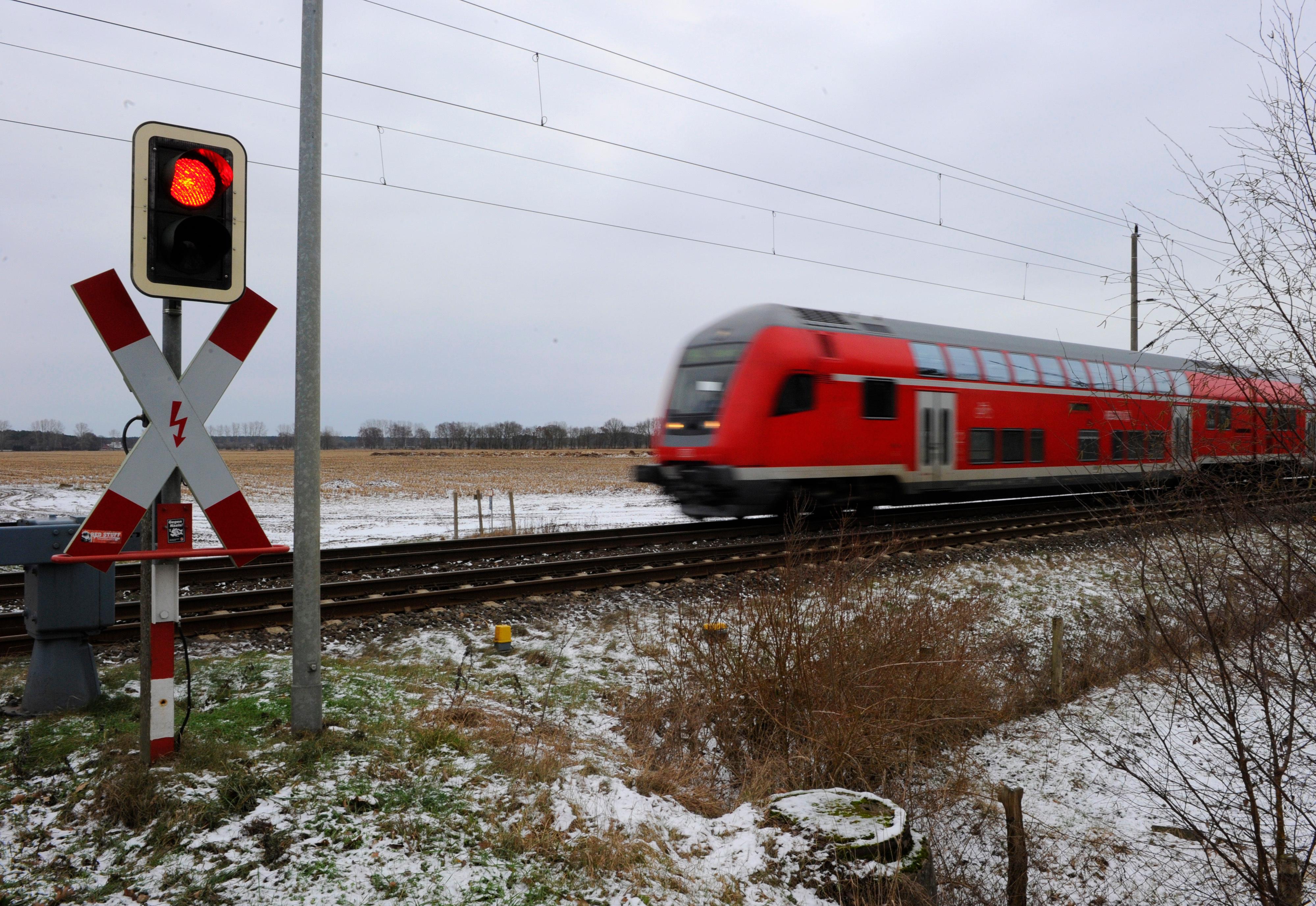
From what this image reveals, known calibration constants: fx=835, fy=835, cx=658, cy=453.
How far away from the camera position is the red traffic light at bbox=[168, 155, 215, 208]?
381 centimetres

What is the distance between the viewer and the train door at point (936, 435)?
14547mm

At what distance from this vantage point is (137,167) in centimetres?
373

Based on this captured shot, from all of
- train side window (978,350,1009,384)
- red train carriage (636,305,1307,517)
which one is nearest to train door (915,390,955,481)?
red train carriage (636,305,1307,517)

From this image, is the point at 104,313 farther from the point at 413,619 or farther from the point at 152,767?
the point at 413,619

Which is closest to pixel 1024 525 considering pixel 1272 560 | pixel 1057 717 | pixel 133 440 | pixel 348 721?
pixel 1057 717

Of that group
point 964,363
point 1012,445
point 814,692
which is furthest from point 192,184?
point 1012,445

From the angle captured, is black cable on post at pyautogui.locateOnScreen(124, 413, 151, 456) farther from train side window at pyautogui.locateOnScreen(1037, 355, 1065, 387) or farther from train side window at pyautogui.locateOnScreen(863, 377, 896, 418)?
train side window at pyautogui.locateOnScreen(1037, 355, 1065, 387)

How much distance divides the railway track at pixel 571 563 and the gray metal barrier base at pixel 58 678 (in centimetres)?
127

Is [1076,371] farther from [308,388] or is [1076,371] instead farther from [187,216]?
[187,216]

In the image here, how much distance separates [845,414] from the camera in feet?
43.6

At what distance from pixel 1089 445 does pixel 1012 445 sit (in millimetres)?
3047

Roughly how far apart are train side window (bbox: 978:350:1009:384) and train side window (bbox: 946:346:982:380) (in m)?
0.28

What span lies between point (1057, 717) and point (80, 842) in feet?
23.4

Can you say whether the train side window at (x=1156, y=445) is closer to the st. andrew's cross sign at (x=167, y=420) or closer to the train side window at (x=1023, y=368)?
the st. andrew's cross sign at (x=167, y=420)
